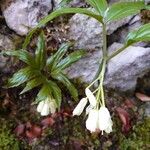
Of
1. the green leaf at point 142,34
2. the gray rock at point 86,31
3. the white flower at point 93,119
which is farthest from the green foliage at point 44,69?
the white flower at point 93,119

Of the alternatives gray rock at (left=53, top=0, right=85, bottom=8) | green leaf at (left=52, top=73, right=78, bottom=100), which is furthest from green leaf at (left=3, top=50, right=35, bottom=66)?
gray rock at (left=53, top=0, right=85, bottom=8)

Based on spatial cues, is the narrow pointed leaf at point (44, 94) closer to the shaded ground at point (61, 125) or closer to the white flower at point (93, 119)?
the shaded ground at point (61, 125)

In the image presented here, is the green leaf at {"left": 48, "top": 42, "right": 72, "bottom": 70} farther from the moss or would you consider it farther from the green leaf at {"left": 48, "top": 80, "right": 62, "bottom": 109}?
the moss

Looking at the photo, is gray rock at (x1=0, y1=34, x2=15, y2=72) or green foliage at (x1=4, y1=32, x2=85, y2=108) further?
gray rock at (x1=0, y1=34, x2=15, y2=72)

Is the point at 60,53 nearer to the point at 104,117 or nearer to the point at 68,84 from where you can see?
the point at 68,84

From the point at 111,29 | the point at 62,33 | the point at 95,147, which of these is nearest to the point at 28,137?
the point at 95,147

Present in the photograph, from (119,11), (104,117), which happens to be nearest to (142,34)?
(119,11)
